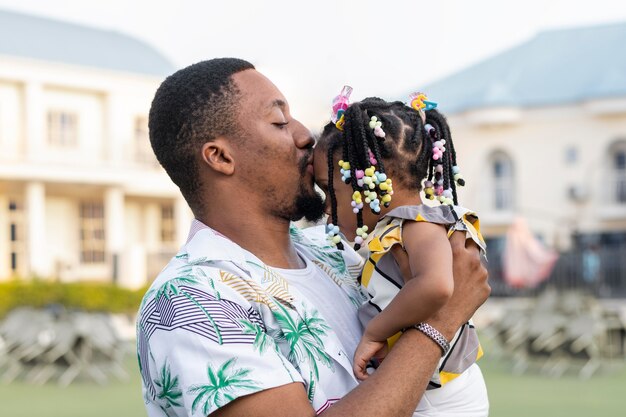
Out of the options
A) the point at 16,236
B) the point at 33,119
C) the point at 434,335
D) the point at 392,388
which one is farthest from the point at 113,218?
the point at 392,388

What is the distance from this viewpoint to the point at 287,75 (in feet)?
88.8

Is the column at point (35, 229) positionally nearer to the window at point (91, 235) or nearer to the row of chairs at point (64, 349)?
the window at point (91, 235)

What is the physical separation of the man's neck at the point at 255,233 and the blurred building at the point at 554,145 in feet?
84.9

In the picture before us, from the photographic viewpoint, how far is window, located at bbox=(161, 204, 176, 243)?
27.1m

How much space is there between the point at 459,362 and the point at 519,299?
1890 cm

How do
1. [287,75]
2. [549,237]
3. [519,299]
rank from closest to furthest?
[519,299], [287,75], [549,237]

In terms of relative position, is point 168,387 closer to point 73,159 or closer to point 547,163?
point 73,159

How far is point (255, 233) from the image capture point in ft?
8.11

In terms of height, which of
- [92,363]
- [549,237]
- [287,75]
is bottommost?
[549,237]

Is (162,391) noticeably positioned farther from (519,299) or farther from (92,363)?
(519,299)

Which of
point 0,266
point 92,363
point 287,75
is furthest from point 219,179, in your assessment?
point 287,75

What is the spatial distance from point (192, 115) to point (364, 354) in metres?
0.78

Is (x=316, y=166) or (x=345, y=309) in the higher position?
(x=316, y=166)

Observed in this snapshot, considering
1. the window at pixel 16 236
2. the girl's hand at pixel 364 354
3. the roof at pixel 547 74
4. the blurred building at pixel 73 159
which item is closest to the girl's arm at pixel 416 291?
the girl's hand at pixel 364 354
